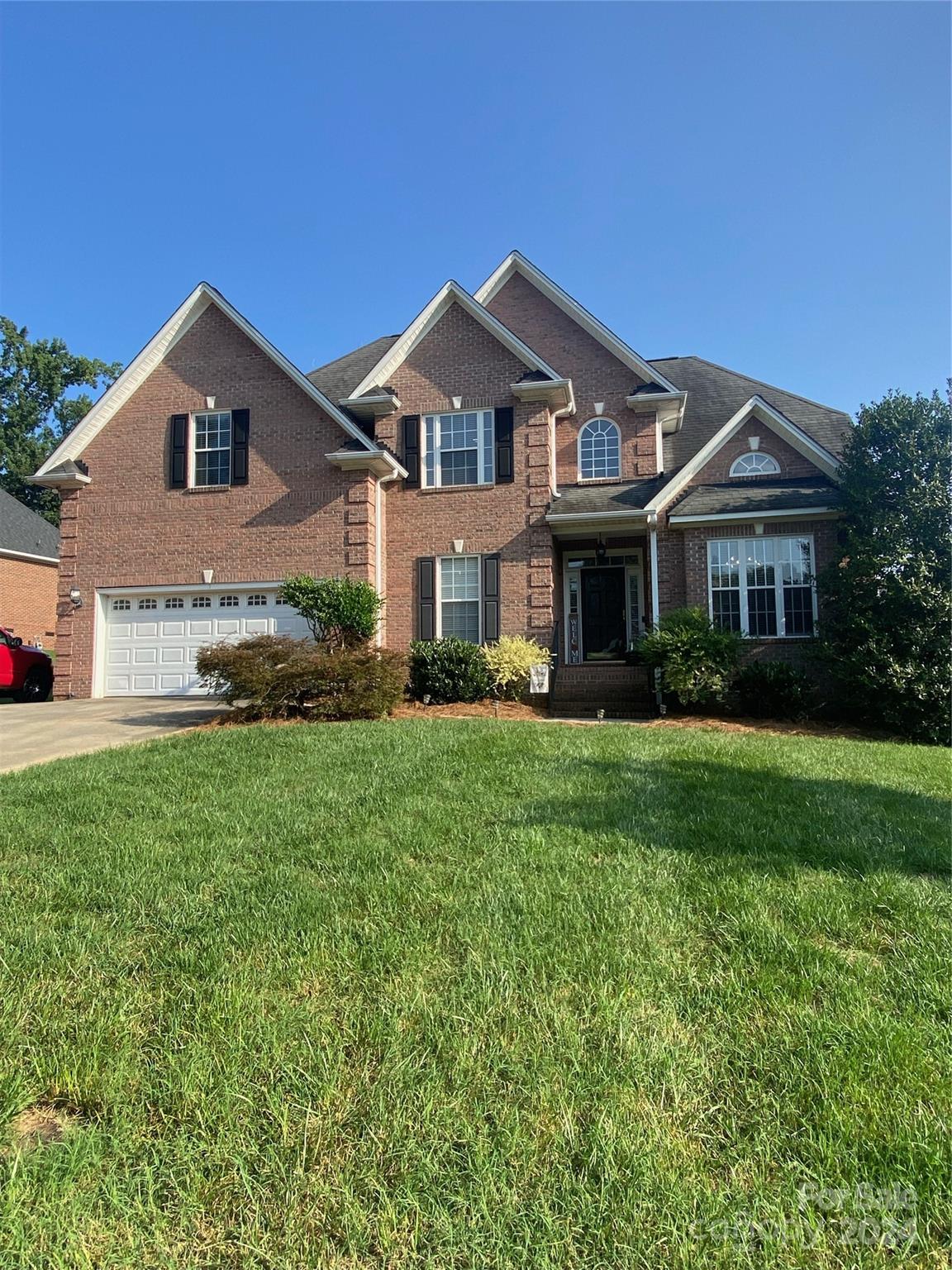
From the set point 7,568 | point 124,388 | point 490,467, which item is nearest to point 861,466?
point 490,467

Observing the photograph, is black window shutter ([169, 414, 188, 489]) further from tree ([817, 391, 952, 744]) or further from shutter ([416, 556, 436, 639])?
tree ([817, 391, 952, 744])

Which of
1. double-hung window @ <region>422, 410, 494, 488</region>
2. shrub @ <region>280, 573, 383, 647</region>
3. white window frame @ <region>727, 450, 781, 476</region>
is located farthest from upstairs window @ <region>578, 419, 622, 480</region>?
shrub @ <region>280, 573, 383, 647</region>

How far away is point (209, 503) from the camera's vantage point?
15.0 meters

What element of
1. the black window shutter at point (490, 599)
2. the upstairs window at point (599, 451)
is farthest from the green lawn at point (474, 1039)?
the upstairs window at point (599, 451)

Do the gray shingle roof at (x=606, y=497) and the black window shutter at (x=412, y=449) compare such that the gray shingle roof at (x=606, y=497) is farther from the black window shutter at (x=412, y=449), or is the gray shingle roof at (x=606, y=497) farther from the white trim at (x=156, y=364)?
the white trim at (x=156, y=364)

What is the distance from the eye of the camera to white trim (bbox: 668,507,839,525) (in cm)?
1258

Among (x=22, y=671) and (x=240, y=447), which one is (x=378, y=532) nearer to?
(x=240, y=447)

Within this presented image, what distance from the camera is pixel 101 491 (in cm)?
1546

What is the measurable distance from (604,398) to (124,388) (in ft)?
35.9

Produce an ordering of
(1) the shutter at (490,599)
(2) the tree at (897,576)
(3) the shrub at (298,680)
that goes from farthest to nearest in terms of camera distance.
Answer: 1. (1) the shutter at (490,599)
2. (2) the tree at (897,576)
3. (3) the shrub at (298,680)

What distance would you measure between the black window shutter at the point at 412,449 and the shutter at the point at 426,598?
72.1 inches

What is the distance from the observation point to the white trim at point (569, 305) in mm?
15734

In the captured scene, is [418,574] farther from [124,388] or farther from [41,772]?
[41,772]

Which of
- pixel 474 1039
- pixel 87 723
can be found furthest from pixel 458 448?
pixel 474 1039
